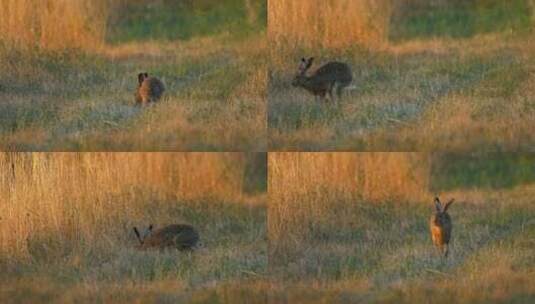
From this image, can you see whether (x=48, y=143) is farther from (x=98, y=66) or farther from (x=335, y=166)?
(x=335, y=166)

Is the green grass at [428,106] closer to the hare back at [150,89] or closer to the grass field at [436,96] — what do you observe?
the grass field at [436,96]

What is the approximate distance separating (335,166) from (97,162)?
166 cm

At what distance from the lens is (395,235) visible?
897 cm

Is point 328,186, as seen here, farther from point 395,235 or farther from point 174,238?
point 174,238

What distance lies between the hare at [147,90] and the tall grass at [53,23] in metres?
0.44

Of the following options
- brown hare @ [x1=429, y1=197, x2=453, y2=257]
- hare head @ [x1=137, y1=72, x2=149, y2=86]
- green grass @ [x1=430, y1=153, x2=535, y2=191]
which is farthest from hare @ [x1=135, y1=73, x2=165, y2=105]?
brown hare @ [x1=429, y1=197, x2=453, y2=257]

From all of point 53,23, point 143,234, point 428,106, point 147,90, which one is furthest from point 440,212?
point 53,23

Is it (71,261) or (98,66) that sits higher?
(98,66)

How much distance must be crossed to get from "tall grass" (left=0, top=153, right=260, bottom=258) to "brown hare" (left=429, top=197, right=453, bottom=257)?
134cm

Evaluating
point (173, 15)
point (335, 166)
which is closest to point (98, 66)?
point (173, 15)

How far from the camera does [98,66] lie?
9039 mm

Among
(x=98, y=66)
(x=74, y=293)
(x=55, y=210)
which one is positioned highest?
(x=98, y=66)

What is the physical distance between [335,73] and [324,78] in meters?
0.10

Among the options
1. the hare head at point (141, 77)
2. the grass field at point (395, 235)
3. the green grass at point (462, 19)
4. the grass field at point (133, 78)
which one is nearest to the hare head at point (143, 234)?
the grass field at point (133, 78)
